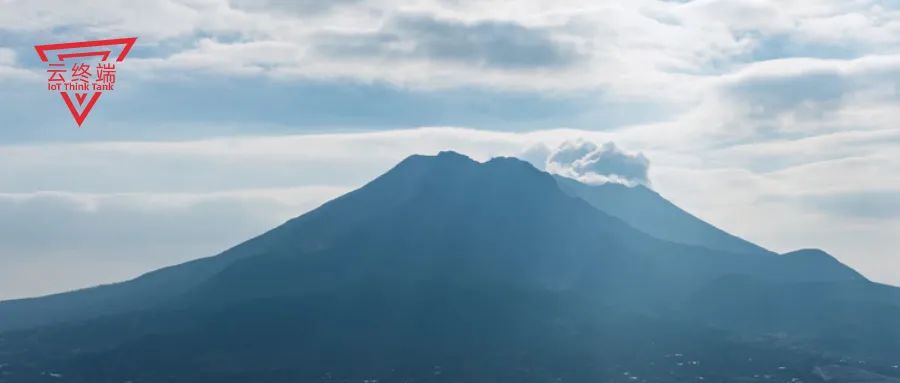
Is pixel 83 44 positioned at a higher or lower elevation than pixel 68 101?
higher
